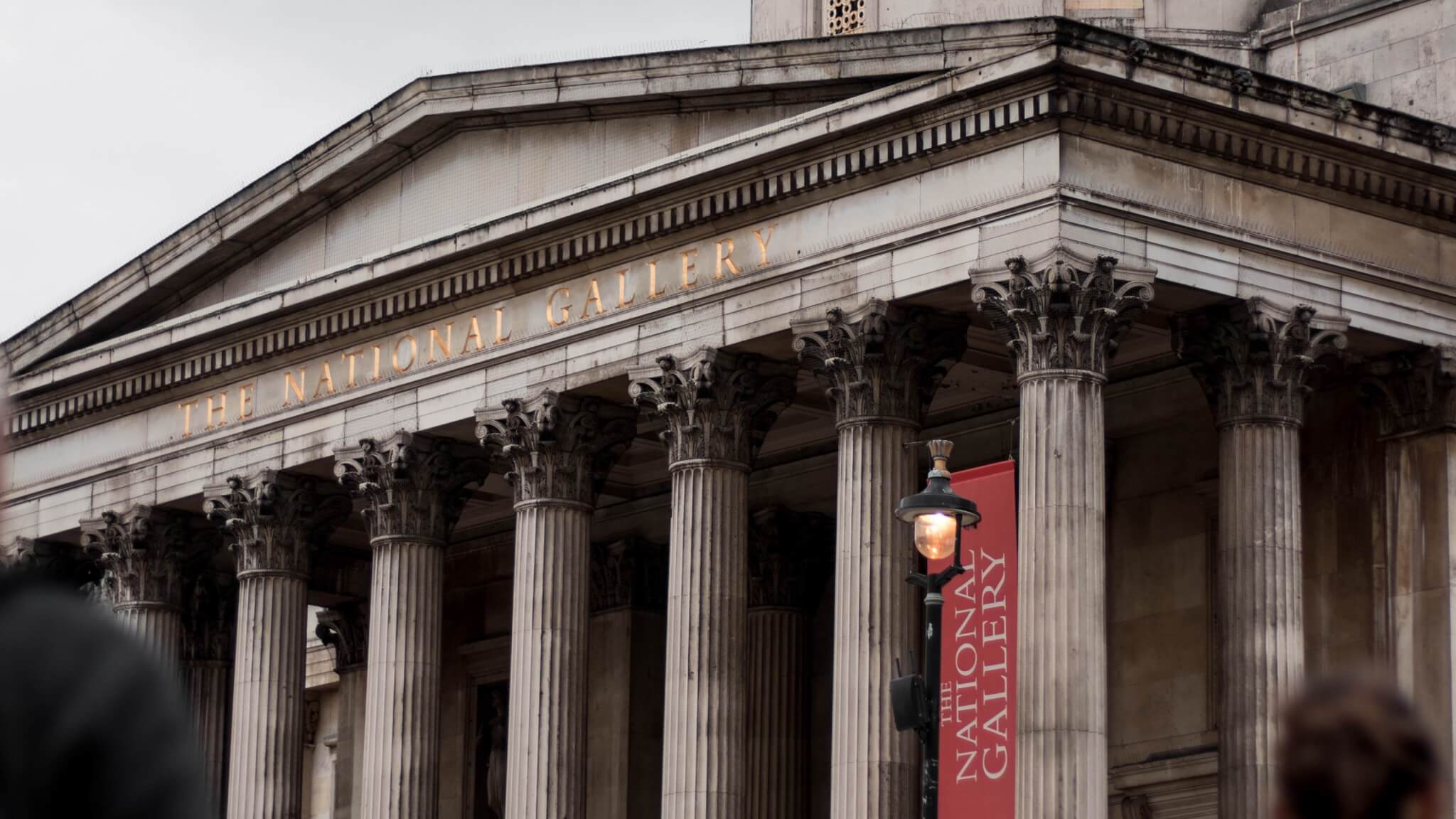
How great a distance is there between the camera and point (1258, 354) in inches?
1122

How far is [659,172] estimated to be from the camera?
31391mm

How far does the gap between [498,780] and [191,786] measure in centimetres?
3967

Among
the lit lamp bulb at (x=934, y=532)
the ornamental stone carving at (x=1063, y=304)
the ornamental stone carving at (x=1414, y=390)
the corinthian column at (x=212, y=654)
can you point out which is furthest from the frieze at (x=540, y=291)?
the lit lamp bulb at (x=934, y=532)

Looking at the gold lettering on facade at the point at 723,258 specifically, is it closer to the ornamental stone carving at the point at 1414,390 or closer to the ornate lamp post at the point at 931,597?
the ornamental stone carving at the point at 1414,390

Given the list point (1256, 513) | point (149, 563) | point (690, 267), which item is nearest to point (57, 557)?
point (149, 563)

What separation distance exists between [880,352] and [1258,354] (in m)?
4.03

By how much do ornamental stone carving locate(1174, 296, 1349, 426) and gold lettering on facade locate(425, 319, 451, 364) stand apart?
1034 centimetres

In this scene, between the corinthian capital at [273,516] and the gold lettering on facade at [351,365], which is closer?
the gold lettering on facade at [351,365]

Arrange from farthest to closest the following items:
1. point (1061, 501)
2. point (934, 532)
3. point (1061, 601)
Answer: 1. point (1061, 501)
2. point (1061, 601)
3. point (934, 532)

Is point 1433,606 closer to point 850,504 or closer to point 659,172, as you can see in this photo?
point 850,504

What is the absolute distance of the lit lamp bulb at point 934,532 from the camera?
68.7 ft

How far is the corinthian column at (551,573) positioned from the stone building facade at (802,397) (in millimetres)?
70

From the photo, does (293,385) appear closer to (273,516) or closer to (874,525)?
(273,516)

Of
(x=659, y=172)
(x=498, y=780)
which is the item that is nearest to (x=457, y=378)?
(x=659, y=172)
